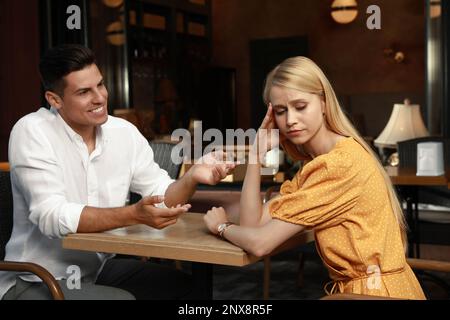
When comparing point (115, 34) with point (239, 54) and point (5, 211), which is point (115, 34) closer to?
point (239, 54)

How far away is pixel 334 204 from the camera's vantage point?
5.41ft

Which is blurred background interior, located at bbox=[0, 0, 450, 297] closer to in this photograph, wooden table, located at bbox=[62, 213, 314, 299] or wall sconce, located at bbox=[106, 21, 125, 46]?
wall sconce, located at bbox=[106, 21, 125, 46]

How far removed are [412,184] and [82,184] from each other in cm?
201

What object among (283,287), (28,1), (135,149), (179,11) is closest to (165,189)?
(135,149)

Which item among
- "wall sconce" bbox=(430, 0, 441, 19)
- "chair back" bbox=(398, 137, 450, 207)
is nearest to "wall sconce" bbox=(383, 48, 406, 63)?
"wall sconce" bbox=(430, 0, 441, 19)

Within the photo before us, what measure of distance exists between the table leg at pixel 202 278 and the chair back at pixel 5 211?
627mm

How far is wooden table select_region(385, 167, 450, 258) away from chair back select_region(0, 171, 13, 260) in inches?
83.0

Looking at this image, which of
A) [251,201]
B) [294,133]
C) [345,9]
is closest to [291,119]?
[294,133]

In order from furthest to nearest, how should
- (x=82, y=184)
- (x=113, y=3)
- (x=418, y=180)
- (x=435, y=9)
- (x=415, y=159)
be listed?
(x=113, y=3) < (x=435, y=9) < (x=415, y=159) < (x=418, y=180) < (x=82, y=184)

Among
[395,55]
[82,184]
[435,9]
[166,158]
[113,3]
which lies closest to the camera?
[82,184]

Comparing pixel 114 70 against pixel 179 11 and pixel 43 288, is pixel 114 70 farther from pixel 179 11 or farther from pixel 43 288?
pixel 43 288

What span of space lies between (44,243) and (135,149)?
0.49m

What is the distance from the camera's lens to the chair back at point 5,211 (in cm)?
210

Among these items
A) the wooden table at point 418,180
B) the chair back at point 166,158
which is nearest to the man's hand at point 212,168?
the chair back at point 166,158
